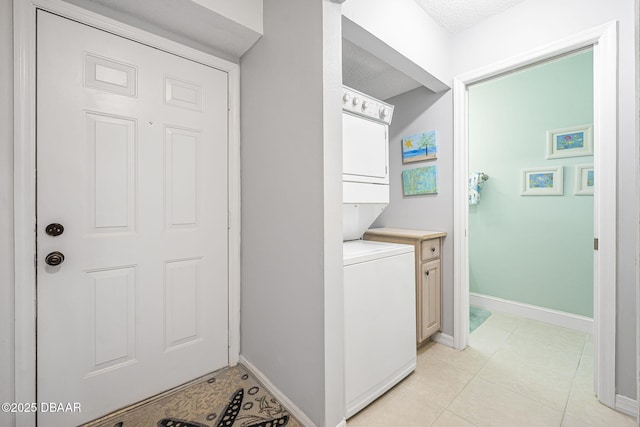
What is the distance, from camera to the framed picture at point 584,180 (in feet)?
7.73

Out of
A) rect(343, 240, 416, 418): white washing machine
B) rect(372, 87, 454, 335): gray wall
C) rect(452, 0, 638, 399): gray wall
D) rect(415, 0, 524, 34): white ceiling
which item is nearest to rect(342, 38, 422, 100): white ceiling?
rect(372, 87, 454, 335): gray wall

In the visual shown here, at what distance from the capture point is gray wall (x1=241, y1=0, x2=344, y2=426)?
123 cm

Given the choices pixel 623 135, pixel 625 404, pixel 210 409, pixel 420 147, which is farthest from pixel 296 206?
pixel 625 404

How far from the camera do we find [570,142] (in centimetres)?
246

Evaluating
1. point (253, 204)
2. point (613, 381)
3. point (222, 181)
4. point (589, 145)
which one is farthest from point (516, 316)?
point (222, 181)

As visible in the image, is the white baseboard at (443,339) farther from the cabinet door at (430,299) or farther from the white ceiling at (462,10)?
the white ceiling at (462,10)

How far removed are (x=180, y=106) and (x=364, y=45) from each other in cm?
125

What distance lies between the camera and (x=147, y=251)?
1518mm

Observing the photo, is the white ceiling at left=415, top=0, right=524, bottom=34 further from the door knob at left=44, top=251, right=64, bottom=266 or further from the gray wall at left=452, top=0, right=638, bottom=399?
the door knob at left=44, top=251, right=64, bottom=266

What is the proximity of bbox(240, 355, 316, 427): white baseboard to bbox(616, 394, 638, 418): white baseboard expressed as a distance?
60.2 inches

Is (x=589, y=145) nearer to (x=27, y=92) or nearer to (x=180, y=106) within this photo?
(x=180, y=106)

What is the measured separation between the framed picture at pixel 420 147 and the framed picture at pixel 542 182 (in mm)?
1286

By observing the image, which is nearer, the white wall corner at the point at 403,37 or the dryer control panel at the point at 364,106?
the white wall corner at the point at 403,37

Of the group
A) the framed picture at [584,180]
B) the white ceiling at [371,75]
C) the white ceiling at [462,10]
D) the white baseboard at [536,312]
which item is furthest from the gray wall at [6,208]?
the framed picture at [584,180]
